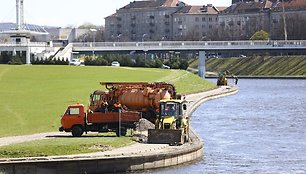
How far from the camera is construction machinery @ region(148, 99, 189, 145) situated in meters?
47.7

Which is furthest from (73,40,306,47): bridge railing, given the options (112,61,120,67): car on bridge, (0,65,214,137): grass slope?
(0,65,214,137): grass slope

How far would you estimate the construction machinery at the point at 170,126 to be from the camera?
47.7 metres

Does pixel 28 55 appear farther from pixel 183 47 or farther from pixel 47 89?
pixel 47 89

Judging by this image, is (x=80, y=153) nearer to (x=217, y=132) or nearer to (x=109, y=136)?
(x=109, y=136)

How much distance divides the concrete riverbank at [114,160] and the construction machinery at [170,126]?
0.68 meters

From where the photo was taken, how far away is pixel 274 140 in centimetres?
5675

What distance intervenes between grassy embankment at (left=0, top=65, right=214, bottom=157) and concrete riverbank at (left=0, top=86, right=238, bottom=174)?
154 cm

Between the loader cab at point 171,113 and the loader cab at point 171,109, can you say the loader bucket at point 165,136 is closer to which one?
the loader cab at point 171,113

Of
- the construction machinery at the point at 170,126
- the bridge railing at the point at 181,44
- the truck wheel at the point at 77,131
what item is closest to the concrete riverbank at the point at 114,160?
the construction machinery at the point at 170,126

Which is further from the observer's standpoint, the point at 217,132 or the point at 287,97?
the point at 287,97

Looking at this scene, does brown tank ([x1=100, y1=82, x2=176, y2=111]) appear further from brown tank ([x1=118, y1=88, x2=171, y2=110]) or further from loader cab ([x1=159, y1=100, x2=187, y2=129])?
loader cab ([x1=159, y1=100, x2=187, y2=129])

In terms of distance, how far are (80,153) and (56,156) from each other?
1.60 metres

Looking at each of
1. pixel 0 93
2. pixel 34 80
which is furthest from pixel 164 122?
pixel 34 80

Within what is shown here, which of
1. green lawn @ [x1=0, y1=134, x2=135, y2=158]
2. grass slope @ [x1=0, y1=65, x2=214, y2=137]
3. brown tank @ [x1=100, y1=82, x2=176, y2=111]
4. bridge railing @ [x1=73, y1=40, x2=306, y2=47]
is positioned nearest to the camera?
green lawn @ [x1=0, y1=134, x2=135, y2=158]
